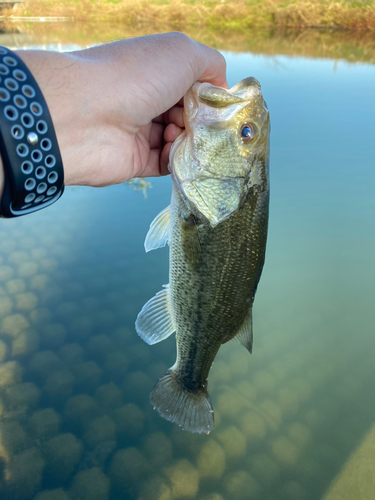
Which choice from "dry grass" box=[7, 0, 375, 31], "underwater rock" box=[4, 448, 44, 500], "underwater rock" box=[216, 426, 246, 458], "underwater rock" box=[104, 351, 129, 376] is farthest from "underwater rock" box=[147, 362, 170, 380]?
"dry grass" box=[7, 0, 375, 31]

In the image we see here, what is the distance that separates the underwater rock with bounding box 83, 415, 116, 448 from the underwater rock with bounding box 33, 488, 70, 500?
0.78ft

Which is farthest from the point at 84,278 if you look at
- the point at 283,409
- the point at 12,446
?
the point at 283,409

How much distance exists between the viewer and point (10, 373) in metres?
2.02

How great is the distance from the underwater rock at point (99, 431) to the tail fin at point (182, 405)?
0.88m

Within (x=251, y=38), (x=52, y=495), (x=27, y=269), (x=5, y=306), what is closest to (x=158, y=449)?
(x=52, y=495)

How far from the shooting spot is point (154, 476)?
67.6 inches

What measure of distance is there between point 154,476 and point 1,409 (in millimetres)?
927

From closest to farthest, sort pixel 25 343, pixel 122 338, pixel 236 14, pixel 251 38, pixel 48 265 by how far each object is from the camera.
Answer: pixel 25 343, pixel 122 338, pixel 48 265, pixel 251 38, pixel 236 14

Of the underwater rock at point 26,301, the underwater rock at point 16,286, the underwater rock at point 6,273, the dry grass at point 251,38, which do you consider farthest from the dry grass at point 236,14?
the underwater rock at point 26,301

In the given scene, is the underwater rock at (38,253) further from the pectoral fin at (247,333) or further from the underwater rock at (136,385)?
the pectoral fin at (247,333)

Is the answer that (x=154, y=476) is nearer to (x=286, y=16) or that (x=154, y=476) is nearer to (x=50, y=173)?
(x=50, y=173)

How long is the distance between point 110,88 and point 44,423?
1.76 m

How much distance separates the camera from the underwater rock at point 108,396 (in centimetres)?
201

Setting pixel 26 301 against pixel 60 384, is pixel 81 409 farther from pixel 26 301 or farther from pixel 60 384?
pixel 26 301
